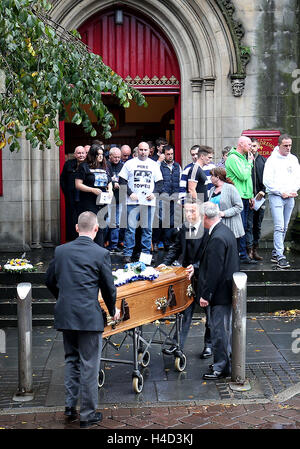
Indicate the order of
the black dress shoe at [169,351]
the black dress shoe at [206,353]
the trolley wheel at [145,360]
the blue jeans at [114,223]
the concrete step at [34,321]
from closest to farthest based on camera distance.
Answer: the trolley wheel at [145,360] → the black dress shoe at [169,351] → the black dress shoe at [206,353] → the concrete step at [34,321] → the blue jeans at [114,223]

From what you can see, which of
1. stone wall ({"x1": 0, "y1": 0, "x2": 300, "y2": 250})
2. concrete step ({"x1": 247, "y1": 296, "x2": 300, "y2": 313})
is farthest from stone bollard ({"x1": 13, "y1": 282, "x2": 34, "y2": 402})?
stone wall ({"x1": 0, "y1": 0, "x2": 300, "y2": 250})

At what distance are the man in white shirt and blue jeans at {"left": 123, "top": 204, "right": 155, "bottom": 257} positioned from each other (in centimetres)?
201

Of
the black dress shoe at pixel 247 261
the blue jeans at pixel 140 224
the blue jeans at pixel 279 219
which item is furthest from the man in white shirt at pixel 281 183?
the blue jeans at pixel 140 224

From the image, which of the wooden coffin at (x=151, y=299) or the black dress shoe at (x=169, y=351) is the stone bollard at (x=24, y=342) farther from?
the black dress shoe at (x=169, y=351)

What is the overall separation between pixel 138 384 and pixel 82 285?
1.59 m

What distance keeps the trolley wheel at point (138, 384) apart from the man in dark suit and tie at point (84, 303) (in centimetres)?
82

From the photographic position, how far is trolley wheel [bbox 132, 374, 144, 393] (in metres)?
7.87

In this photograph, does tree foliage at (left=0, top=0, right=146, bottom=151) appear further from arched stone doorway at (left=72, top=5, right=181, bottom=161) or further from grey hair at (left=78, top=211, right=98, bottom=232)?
arched stone doorway at (left=72, top=5, right=181, bottom=161)

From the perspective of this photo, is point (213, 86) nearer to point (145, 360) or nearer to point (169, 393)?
point (145, 360)

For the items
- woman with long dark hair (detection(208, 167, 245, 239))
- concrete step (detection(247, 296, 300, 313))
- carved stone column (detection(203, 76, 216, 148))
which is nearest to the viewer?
woman with long dark hair (detection(208, 167, 245, 239))

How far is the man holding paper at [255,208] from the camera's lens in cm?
1264

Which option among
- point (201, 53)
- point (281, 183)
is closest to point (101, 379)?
point (281, 183)

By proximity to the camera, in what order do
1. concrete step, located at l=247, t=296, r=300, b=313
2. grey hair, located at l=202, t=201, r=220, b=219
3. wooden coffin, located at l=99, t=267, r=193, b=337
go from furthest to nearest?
concrete step, located at l=247, t=296, r=300, b=313
grey hair, located at l=202, t=201, r=220, b=219
wooden coffin, located at l=99, t=267, r=193, b=337

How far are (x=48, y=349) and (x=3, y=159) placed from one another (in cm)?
562
